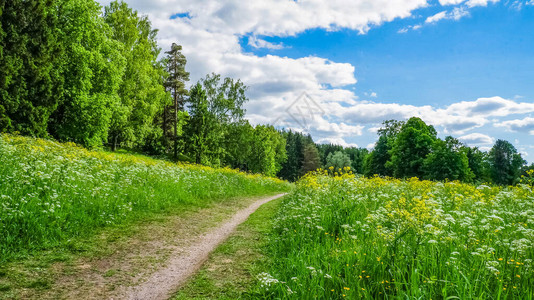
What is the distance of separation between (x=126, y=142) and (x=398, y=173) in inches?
1494

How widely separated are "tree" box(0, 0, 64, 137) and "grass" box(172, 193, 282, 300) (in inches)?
759

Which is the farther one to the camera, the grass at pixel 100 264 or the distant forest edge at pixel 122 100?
the distant forest edge at pixel 122 100

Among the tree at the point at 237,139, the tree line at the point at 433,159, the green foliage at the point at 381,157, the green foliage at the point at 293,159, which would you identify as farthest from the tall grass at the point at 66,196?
the green foliage at the point at 293,159

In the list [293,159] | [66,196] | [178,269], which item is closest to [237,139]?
[66,196]

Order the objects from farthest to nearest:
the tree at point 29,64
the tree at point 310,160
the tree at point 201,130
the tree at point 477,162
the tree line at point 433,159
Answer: the tree at point 310,160 → the tree at point 477,162 → the tree line at point 433,159 → the tree at point 201,130 → the tree at point 29,64

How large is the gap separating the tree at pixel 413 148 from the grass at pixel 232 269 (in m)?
36.8

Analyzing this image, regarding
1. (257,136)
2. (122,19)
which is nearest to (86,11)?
(122,19)

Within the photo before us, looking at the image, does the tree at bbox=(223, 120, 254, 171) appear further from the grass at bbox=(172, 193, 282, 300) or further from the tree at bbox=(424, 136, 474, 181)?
the grass at bbox=(172, 193, 282, 300)

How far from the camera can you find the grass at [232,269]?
4715 millimetres

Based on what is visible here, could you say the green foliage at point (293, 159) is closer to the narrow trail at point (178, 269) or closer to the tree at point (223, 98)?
the tree at point (223, 98)

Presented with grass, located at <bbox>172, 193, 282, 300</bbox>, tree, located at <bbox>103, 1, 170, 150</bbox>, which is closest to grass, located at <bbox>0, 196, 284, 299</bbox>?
grass, located at <bbox>172, 193, 282, 300</bbox>

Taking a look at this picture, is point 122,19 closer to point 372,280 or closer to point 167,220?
point 167,220

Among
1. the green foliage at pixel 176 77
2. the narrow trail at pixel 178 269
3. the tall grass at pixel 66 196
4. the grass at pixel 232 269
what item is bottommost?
the narrow trail at pixel 178 269

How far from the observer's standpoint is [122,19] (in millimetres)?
28844
